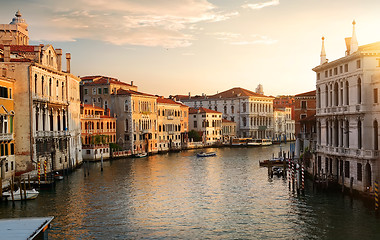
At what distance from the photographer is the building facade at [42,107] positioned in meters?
26.4

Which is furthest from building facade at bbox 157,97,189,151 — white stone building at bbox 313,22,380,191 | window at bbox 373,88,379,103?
window at bbox 373,88,379,103

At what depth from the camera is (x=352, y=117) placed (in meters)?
20.7

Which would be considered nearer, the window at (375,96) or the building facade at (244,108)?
the window at (375,96)

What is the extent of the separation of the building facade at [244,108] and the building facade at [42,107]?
45.1 meters

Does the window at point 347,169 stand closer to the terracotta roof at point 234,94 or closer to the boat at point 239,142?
the boat at point 239,142

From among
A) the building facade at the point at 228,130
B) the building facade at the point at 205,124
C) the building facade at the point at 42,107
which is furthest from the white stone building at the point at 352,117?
the building facade at the point at 228,130

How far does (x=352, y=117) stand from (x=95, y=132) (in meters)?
28.2

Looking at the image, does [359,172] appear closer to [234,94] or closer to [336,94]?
[336,94]

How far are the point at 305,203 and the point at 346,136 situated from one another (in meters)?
3.59

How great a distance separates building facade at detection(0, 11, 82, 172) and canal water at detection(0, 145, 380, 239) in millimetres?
2409

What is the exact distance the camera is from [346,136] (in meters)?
21.4

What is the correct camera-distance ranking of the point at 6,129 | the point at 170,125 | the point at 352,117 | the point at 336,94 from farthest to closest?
the point at 170,125 < the point at 6,129 < the point at 336,94 < the point at 352,117

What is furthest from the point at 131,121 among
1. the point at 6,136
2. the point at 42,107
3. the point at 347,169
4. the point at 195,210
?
the point at 347,169

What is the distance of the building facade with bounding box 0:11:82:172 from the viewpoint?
2641 centimetres
